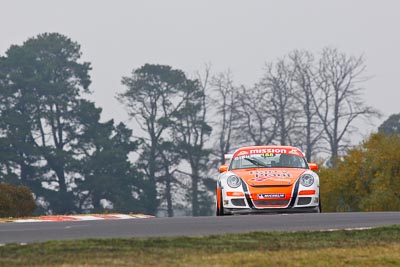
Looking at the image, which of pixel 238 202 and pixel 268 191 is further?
pixel 238 202

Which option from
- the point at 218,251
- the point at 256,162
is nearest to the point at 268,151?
the point at 256,162

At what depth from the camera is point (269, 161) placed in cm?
2195

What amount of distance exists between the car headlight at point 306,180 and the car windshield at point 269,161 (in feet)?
3.02

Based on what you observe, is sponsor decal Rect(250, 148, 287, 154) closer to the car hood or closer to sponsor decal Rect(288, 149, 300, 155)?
sponsor decal Rect(288, 149, 300, 155)

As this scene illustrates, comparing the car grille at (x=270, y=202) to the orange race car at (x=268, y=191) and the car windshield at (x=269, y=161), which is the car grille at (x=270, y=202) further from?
the car windshield at (x=269, y=161)

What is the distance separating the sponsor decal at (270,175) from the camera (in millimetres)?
20703

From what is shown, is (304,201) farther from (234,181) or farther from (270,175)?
(234,181)

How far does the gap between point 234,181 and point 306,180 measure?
1.34m

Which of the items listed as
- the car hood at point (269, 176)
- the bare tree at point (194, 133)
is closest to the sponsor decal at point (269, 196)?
the car hood at point (269, 176)

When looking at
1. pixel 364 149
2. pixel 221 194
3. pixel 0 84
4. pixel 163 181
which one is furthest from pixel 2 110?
pixel 221 194

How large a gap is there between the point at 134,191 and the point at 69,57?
1235 cm

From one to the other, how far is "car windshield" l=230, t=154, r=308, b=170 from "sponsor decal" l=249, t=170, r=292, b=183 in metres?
0.63

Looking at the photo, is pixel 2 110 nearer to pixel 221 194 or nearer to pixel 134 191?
pixel 134 191

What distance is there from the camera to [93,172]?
7706 cm
